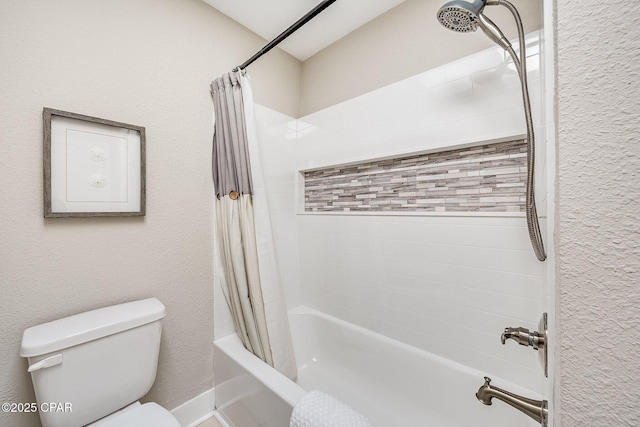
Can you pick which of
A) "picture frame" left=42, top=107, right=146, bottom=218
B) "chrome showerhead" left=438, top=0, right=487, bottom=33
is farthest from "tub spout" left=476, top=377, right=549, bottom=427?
"picture frame" left=42, top=107, right=146, bottom=218

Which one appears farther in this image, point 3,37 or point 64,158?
point 64,158

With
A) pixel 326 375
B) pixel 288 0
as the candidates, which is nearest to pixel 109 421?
pixel 326 375

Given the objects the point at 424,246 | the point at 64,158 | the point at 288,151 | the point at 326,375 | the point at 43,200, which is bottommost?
the point at 326,375

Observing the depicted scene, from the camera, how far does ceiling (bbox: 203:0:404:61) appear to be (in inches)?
59.2

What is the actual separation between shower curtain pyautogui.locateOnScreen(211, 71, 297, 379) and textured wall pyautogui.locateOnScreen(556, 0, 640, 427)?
1192 mm

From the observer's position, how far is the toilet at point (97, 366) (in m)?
0.88

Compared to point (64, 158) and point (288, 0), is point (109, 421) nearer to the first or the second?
point (64, 158)

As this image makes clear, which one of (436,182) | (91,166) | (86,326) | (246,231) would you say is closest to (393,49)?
(436,182)

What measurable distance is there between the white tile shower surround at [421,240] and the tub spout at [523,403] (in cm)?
60

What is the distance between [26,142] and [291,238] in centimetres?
147

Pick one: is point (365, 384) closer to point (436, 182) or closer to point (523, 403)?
point (523, 403)

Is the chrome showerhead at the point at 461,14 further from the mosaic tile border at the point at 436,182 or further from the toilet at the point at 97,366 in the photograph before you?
the toilet at the point at 97,366

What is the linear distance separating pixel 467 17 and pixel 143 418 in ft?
6.58

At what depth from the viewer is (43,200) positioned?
999 millimetres
